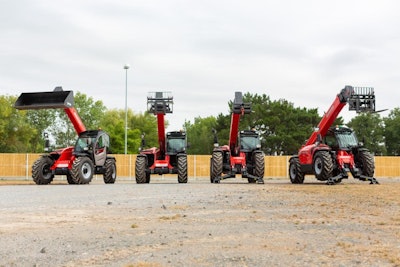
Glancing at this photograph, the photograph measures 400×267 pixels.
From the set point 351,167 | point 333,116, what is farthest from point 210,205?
point 333,116

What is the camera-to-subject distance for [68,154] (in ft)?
89.1

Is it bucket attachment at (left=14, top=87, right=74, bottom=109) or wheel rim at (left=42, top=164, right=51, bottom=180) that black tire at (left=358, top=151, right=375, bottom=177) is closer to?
bucket attachment at (left=14, top=87, right=74, bottom=109)

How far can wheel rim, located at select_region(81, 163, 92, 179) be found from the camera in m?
26.1

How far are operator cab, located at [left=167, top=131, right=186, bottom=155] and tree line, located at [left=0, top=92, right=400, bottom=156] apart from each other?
26.9 metres

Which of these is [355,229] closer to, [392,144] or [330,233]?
[330,233]

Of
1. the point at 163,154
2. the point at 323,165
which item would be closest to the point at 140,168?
the point at 163,154

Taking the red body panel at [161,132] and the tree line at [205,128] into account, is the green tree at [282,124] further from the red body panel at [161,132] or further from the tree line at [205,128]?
the red body panel at [161,132]

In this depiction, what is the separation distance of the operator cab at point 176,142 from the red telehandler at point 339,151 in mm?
6698

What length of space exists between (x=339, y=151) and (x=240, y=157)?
5.42 meters

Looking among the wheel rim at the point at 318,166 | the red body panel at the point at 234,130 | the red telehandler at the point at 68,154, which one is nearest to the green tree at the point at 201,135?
the red body panel at the point at 234,130

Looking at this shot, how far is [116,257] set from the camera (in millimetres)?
6262

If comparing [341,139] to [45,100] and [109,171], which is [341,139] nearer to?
[109,171]

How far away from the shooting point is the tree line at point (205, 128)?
71875 millimetres

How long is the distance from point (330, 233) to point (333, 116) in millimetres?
19180
